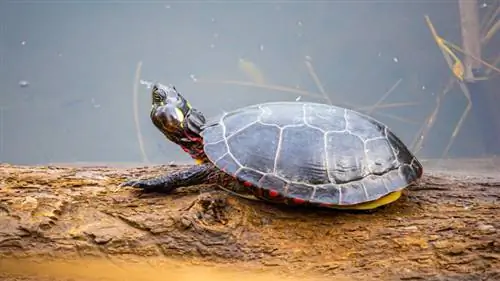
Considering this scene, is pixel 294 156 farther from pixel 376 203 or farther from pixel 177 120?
pixel 177 120

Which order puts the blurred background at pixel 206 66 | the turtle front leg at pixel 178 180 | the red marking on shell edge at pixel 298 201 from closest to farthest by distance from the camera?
the red marking on shell edge at pixel 298 201 < the turtle front leg at pixel 178 180 < the blurred background at pixel 206 66

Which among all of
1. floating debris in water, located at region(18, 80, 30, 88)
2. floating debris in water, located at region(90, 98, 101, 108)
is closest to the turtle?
floating debris in water, located at region(90, 98, 101, 108)

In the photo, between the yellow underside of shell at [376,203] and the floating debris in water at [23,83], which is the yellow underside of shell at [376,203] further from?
the floating debris in water at [23,83]

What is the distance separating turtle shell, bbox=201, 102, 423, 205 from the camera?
59.6 inches

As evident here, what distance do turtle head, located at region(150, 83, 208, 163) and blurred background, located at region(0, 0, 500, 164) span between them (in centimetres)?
196

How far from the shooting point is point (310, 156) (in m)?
1.56

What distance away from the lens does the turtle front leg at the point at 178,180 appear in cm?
163

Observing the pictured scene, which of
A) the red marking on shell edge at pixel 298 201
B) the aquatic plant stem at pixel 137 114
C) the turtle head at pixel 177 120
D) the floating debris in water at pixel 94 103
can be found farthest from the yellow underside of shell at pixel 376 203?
the floating debris in water at pixel 94 103

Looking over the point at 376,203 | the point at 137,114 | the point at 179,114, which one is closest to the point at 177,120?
the point at 179,114

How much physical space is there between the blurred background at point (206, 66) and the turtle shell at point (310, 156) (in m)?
2.08

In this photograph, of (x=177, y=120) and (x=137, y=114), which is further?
(x=137, y=114)

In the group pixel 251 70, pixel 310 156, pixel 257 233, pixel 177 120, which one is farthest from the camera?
pixel 251 70

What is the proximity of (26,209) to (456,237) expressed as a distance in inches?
52.1

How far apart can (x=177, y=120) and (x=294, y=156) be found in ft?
1.52
